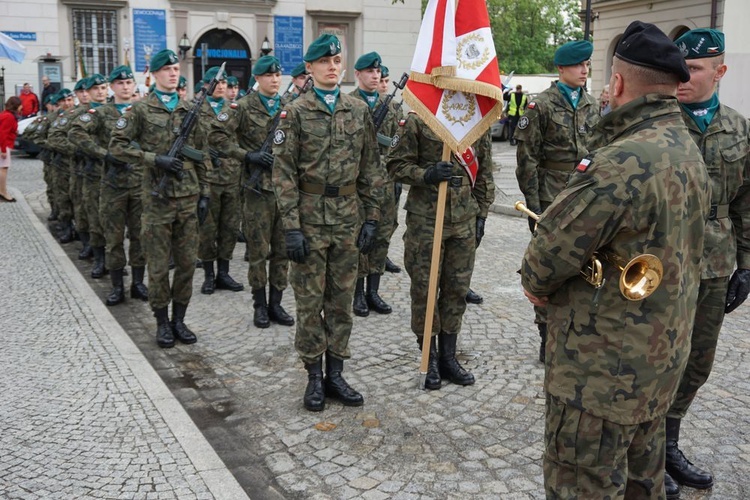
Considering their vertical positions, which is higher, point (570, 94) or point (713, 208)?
point (570, 94)

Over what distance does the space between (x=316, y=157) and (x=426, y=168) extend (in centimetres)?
81

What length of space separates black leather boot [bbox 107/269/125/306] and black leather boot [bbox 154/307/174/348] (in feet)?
4.93

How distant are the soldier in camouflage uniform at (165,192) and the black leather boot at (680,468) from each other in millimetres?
4000

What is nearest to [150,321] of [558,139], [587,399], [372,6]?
[558,139]

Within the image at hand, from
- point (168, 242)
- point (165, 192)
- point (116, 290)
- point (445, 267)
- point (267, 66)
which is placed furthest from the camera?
point (116, 290)

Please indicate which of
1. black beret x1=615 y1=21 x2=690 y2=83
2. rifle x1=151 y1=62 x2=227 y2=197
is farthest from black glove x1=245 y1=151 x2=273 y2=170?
black beret x1=615 y1=21 x2=690 y2=83

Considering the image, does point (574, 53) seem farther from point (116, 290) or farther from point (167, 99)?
point (116, 290)

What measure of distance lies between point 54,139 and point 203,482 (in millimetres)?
7884

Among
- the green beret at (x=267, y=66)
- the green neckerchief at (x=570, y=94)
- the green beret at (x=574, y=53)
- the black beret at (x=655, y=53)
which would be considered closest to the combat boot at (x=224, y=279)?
the green beret at (x=267, y=66)

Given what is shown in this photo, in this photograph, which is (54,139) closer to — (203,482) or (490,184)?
(490,184)

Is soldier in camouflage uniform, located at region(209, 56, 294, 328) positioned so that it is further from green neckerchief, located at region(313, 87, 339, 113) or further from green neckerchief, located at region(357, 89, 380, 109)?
green neckerchief, located at region(313, 87, 339, 113)

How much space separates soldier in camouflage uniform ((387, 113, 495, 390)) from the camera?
18.1 feet

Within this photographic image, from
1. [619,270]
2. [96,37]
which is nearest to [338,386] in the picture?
[619,270]

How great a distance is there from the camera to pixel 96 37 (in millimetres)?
28359
